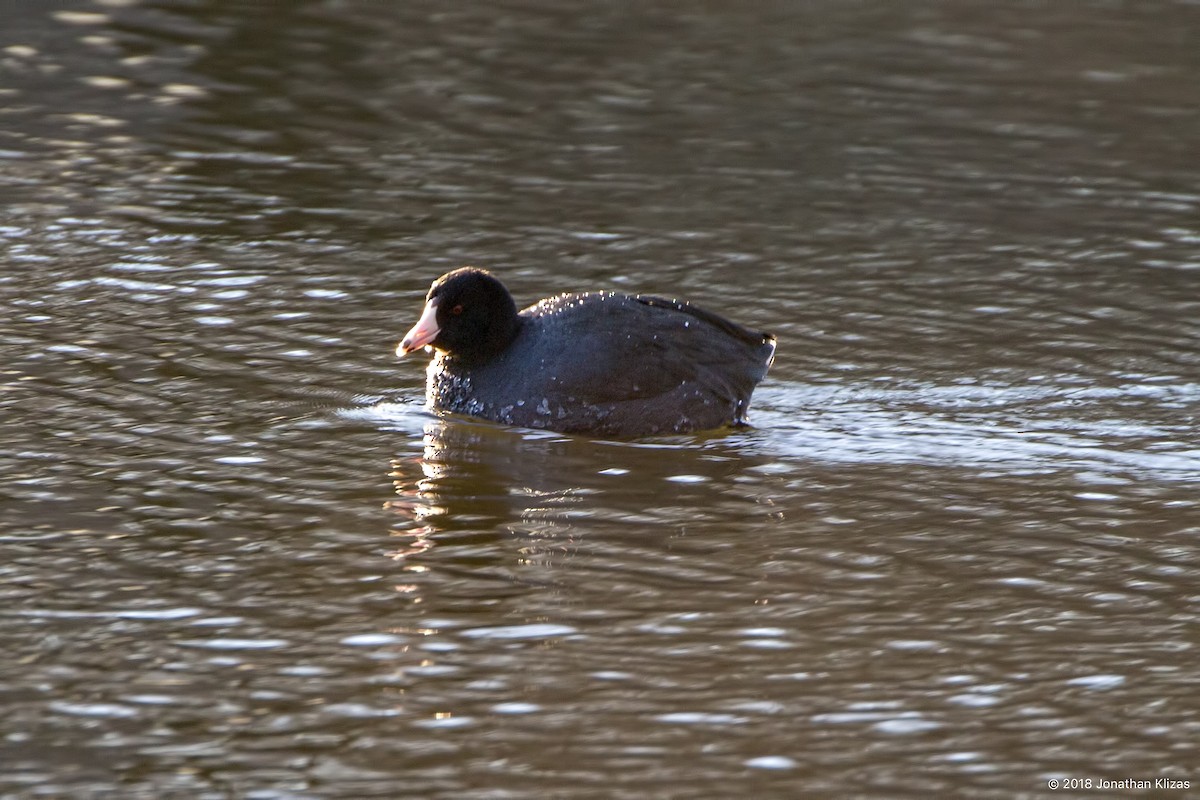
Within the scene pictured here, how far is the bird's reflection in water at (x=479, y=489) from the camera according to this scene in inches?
346

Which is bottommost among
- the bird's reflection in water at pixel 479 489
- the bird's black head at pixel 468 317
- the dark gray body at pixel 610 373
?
the bird's reflection in water at pixel 479 489

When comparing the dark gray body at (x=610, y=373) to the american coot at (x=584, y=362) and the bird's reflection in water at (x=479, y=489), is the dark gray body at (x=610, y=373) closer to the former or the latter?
the american coot at (x=584, y=362)

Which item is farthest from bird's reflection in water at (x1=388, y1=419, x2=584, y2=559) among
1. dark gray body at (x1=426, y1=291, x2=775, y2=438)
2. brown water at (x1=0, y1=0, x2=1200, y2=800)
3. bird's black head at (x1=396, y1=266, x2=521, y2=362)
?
bird's black head at (x1=396, y1=266, x2=521, y2=362)

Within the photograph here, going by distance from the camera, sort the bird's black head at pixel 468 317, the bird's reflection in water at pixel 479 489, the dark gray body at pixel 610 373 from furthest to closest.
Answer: the bird's black head at pixel 468 317
the dark gray body at pixel 610 373
the bird's reflection in water at pixel 479 489

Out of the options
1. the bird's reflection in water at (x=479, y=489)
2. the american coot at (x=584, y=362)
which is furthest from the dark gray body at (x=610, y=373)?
the bird's reflection in water at (x=479, y=489)

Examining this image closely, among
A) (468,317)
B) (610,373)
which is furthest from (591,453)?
(468,317)

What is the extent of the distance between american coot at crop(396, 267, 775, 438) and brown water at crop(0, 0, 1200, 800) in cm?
17

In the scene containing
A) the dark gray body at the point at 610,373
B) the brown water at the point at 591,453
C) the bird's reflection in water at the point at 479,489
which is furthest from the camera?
the dark gray body at the point at 610,373

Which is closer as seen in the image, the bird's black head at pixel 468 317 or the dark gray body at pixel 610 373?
the dark gray body at pixel 610 373

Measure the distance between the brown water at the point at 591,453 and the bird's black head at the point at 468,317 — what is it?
1.51 feet

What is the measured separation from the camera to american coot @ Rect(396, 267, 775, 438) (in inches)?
399

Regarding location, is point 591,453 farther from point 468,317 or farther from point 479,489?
point 468,317

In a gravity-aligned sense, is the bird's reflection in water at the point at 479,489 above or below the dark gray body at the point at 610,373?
below

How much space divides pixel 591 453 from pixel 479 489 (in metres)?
0.78
